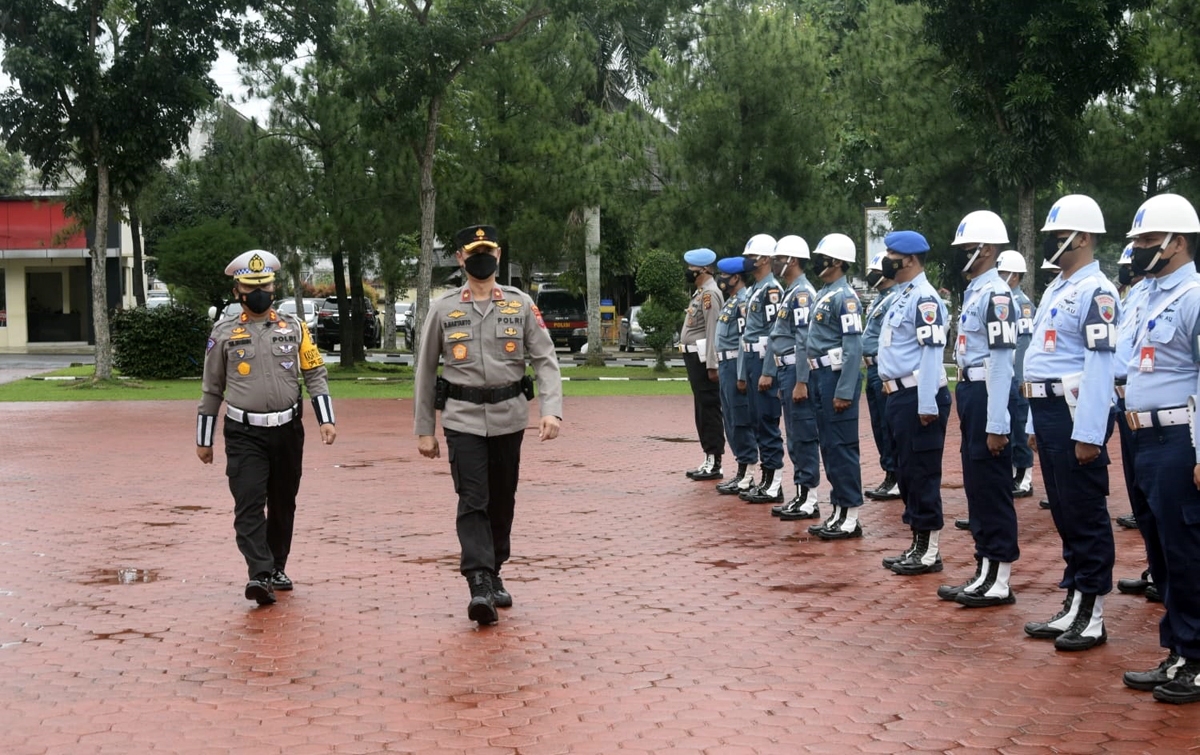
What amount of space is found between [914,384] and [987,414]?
0.94 metres

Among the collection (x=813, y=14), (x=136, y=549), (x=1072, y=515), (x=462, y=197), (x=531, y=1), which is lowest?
(x=136, y=549)

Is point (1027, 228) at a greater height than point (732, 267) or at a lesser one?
greater

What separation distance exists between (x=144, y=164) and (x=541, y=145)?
9770 millimetres

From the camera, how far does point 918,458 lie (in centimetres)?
847

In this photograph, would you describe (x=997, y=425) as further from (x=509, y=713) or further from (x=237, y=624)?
(x=237, y=624)

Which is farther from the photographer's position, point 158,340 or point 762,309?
point 158,340

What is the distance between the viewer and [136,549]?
32.0 ft

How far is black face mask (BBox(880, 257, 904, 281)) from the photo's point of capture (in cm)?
870

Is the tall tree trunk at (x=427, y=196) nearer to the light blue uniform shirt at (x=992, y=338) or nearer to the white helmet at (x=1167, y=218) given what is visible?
the light blue uniform shirt at (x=992, y=338)

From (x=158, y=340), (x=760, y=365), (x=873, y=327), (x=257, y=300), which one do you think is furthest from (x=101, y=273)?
(x=257, y=300)

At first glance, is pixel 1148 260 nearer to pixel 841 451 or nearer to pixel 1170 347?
pixel 1170 347

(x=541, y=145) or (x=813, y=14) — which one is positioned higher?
(x=813, y=14)

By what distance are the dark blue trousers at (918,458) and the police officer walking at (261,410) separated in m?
3.41

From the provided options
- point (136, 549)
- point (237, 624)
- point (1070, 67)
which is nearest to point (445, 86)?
point (1070, 67)
